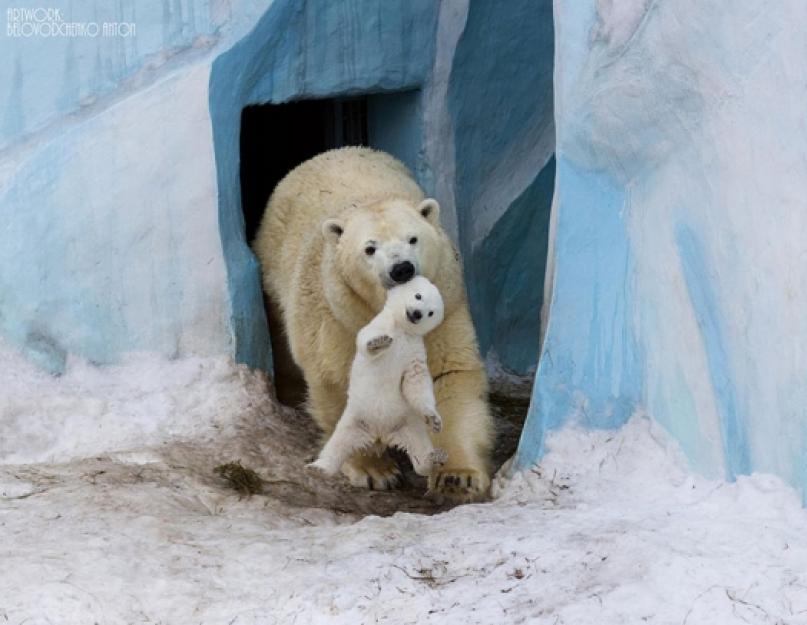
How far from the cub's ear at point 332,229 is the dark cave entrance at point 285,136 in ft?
7.07

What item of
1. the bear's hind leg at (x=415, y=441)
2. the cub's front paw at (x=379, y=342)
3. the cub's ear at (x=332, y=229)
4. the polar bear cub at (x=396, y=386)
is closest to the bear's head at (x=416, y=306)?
the polar bear cub at (x=396, y=386)

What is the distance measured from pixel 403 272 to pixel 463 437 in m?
0.77

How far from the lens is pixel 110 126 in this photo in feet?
19.0

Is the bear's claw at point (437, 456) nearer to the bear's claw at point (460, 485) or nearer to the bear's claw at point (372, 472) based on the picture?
the bear's claw at point (460, 485)

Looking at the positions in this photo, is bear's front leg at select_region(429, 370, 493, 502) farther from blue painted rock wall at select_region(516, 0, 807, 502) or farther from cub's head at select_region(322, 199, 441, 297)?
cub's head at select_region(322, 199, 441, 297)

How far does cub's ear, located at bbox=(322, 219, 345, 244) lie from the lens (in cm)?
556

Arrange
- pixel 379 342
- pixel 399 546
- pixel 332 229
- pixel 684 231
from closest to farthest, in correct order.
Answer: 1. pixel 399 546
2. pixel 684 231
3. pixel 379 342
4. pixel 332 229

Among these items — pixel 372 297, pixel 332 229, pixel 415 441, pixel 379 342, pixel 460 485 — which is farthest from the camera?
pixel 332 229

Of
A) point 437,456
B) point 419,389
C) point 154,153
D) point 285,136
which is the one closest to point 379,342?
point 419,389

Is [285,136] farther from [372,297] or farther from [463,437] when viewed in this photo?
[463,437]

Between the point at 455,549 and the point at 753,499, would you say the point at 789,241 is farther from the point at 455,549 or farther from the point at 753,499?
the point at 455,549

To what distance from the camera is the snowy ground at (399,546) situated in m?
3.45

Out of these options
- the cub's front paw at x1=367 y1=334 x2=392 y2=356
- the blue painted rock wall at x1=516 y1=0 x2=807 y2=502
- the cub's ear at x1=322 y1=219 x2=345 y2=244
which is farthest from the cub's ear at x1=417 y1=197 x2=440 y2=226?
the cub's front paw at x1=367 y1=334 x2=392 y2=356

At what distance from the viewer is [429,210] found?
18.4ft
